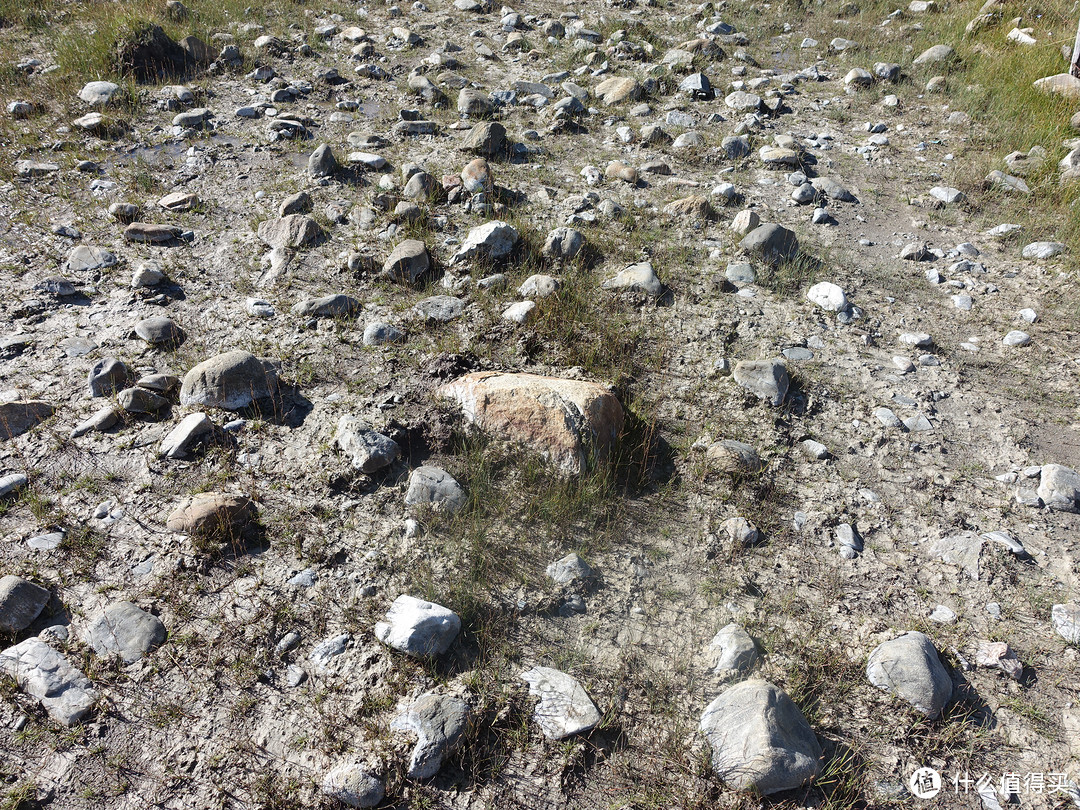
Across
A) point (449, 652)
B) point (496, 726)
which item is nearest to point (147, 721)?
point (449, 652)

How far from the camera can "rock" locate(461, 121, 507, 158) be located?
6.85 m

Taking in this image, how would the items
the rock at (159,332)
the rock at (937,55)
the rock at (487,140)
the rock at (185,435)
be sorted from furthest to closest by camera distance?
the rock at (937,55), the rock at (487,140), the rock at (159,332), the rock at (185,435)

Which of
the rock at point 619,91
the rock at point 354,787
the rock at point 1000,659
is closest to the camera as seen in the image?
the rock at point 354,787

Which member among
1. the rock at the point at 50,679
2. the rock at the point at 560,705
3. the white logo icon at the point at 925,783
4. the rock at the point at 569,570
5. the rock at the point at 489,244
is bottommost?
the white logo icon at the point at 925,783

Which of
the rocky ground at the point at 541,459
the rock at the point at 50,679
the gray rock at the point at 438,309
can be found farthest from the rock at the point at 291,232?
the rock at the point at 50,679

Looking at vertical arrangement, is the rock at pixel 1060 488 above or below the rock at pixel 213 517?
below

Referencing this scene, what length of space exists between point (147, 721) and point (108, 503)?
138cm

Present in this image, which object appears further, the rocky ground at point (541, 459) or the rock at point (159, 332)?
the rock at point (159, 332)

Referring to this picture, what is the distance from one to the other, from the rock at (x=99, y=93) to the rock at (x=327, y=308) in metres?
5.31

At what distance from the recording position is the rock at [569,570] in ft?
10.6

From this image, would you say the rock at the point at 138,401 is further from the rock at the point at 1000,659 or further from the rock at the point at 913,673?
the rock at the point at 1000,659

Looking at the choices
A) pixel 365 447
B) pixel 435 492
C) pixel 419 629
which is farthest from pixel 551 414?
pixel 419 629

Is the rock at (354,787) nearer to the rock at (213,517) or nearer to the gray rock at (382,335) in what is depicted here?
the rock at (213,517)

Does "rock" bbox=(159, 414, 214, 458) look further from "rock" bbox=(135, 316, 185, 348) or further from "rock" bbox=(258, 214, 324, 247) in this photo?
"rock" bbox=(258, 214, 324, 247)
